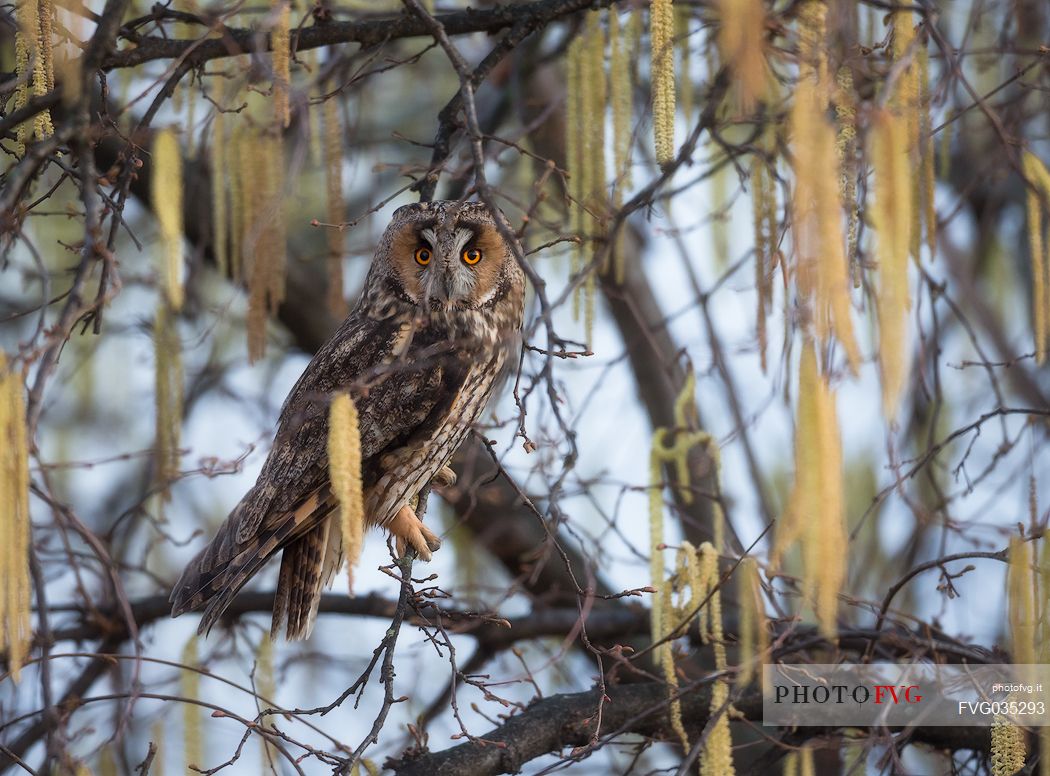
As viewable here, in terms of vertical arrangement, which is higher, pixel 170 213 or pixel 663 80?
pixel 663 80

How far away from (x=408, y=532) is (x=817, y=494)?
190 cm

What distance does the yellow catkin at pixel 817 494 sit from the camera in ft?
A: 4.34

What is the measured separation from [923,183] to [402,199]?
3.48 metres

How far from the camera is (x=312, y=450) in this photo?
2820 millimetres

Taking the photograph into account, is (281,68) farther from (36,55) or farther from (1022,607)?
(1022,607)

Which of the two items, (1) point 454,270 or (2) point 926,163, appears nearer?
(2) point 926,163

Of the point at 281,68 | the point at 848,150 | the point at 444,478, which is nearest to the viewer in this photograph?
the point at 848,150

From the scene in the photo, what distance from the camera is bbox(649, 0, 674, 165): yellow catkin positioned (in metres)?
1.89

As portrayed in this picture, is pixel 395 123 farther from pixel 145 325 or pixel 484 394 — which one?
Answer: pixel 484 394

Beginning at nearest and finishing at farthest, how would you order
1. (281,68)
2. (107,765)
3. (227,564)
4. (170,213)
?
(170,213) < (281,68) < (107,765) < (227,564)

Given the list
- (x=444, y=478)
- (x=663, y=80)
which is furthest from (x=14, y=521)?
(x=444, y=478)

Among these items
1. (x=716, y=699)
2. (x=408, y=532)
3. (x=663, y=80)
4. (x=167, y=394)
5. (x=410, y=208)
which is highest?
(x=410, y=208)

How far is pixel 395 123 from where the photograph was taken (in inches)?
221

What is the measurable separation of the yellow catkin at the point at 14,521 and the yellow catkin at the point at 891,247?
104 cm
